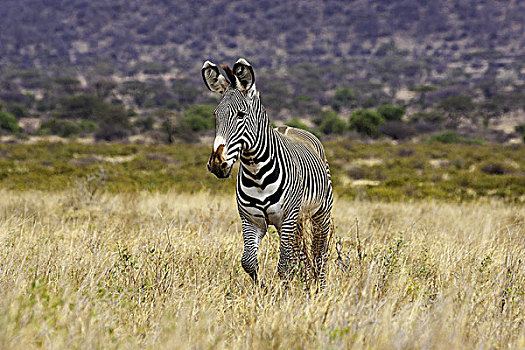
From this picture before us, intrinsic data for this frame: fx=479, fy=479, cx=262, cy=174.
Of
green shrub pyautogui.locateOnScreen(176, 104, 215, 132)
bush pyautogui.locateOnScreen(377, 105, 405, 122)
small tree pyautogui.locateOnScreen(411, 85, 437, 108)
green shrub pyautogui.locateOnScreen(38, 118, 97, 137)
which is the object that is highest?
small tree pyautogui.locateOnScreen(411, 85, 437, 108)

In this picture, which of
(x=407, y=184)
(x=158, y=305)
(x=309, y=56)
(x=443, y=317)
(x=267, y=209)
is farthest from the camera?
(x=309, y=56)

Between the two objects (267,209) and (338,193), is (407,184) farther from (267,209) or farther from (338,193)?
(267,209)

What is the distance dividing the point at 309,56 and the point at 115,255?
3740 inches

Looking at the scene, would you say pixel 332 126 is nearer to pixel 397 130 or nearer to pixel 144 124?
pixel 397 130

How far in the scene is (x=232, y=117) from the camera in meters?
3.69

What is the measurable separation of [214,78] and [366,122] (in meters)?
34.5

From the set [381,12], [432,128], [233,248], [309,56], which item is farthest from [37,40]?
[233,248]

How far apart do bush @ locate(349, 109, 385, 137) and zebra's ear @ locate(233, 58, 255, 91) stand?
34.2m

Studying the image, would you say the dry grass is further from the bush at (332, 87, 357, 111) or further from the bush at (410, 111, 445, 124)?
the bush at (332, 87, 357, 111)

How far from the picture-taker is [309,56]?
315 ft

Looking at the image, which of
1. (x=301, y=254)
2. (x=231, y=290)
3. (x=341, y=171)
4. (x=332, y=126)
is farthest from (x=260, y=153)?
(x=332, y=126)

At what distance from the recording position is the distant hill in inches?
3091

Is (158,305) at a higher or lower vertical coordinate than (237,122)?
lower

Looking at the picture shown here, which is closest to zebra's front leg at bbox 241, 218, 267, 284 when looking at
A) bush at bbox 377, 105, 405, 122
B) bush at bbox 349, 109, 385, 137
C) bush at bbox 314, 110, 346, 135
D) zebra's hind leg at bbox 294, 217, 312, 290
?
zebra's hind leg at bbox 294, 217, 312, 290
